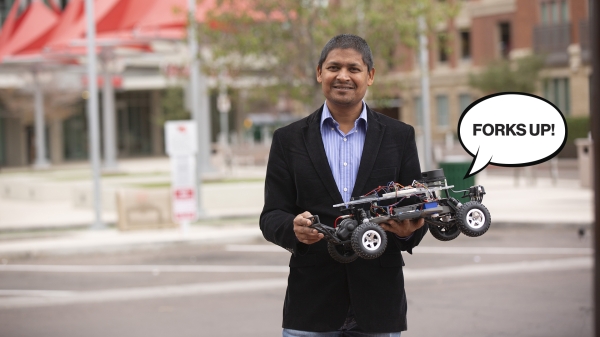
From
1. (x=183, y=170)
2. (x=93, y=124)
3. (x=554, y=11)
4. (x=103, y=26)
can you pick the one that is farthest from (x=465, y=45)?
(x=183, y=170)

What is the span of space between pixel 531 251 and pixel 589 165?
6564mm

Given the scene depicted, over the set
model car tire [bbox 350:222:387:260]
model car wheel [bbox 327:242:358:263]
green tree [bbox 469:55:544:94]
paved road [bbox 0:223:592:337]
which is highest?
green tree [bbox 469:55:544:94]

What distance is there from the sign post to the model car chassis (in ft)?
46.3

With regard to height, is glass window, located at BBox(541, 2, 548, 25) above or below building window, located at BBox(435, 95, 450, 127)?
above

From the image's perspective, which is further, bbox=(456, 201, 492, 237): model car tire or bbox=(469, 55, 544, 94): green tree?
bbox=(469, 55, 544, 94): green tree

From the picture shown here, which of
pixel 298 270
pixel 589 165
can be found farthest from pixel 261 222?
pixel 589 165

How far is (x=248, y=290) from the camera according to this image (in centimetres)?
1115

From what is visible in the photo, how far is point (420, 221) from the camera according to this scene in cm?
290

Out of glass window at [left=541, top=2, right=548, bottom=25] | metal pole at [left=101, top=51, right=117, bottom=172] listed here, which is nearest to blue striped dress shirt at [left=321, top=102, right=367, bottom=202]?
metal pole at [left=101, top=51, right=117, bottom=172]

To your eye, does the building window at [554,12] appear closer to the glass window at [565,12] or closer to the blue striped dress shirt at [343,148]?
the glass window at [565,12]

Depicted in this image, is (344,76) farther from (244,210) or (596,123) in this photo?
(244,210)

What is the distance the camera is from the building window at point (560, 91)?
159ft

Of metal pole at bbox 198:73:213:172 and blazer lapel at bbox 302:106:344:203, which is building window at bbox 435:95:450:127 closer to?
metal pole at bbox 198:73:213:172

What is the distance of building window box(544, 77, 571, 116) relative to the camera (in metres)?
48.4
